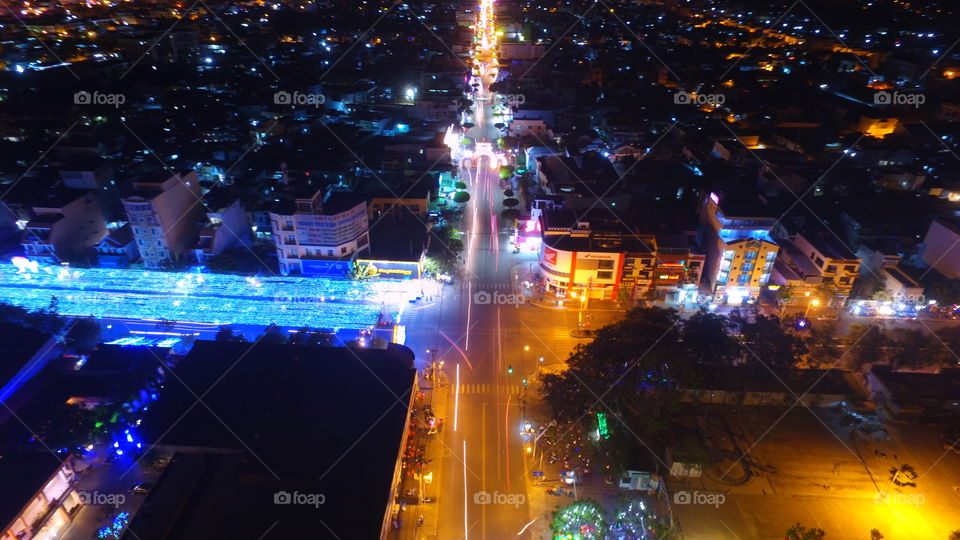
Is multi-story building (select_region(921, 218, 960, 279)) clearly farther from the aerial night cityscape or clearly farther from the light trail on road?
the light trail on road

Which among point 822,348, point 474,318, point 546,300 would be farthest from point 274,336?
point 822,348

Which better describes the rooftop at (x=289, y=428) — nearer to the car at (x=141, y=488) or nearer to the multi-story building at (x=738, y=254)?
the car at (x=141, y=488)

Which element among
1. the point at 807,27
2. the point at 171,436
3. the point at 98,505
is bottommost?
the point at 98,505

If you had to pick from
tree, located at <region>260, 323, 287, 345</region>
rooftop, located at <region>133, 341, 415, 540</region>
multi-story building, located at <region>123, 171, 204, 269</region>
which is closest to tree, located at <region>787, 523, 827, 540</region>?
rooftop, located at <region>133, 341, 415, 540</region>

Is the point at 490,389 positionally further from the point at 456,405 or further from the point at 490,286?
the point at 490,286

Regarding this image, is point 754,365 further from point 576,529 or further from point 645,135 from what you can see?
point 645,135

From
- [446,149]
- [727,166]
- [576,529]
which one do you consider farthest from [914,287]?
[446,149]
